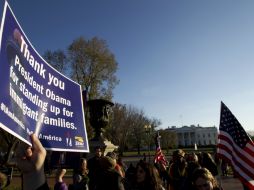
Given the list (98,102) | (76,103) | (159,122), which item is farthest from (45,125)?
(159,122)

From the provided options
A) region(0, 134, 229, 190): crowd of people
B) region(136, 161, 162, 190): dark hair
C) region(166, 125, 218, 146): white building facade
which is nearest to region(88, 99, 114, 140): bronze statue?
region(0, 134, 229, 190): crowd of people

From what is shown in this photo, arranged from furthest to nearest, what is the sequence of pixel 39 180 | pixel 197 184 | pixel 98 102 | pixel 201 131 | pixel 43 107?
pixel 201 131 < pixel 98 102 < pixel 197 184 < pixel 43 107 < pixel 39 180

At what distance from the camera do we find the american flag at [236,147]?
543cm

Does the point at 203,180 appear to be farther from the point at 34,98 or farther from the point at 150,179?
the point at 34,98

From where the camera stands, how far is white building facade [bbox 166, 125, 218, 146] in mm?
164200

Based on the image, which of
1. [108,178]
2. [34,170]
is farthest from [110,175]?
[34,170]

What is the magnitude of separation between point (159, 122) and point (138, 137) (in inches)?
387

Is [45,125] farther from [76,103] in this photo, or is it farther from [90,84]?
[90,84]

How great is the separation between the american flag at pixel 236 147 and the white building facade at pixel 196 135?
15807 cm

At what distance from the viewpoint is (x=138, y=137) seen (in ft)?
255

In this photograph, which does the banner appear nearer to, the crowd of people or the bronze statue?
the crowd of people

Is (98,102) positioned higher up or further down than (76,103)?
higher up

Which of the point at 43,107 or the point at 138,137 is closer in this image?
the point at 43,107

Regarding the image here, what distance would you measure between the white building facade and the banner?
16106cm
